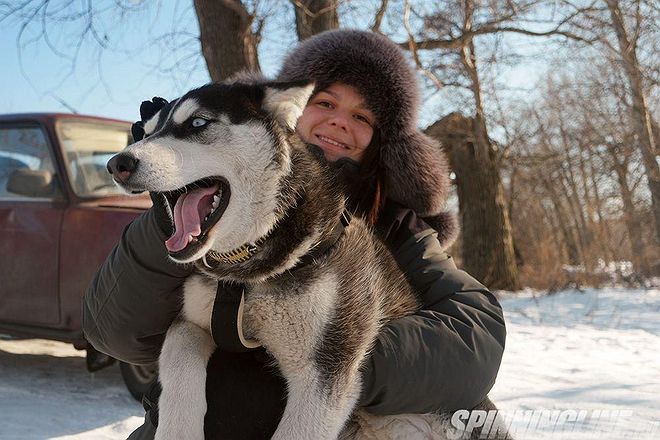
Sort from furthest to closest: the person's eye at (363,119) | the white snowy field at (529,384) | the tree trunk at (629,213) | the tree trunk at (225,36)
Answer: the tree trunk at (629,213) → the tree trunk at (225,36) → the white snowy field at (529,384) → the person's eye at (363,119)

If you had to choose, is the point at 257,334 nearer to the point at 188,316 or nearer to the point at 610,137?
the point at 188,316

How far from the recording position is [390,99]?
2.54 metres

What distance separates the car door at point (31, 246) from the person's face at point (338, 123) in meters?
2.47

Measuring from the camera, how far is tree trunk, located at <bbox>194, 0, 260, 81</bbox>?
6.46 m

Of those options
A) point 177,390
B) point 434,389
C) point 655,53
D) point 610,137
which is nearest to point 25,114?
point 177,390

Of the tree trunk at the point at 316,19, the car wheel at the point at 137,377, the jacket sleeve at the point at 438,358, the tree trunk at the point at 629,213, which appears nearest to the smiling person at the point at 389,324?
the jacket sleeve at the point at 438,358

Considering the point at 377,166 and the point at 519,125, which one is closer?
the point at 377,166

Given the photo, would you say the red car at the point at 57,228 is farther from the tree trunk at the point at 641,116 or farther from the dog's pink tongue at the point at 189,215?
the tree trunk at the point at 641,116

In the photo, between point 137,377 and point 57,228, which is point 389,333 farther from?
point 57,228

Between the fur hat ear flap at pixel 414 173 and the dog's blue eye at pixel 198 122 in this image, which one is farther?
the fur hat ear flap at pixel 414 173

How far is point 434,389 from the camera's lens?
1771 millimetres

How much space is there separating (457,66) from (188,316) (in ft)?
32.4

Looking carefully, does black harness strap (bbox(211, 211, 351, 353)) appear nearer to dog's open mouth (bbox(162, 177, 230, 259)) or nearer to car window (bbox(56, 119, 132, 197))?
dog's open mouth (bbox(162, 177, 230, 259))

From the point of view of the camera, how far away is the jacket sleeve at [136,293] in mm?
1818
